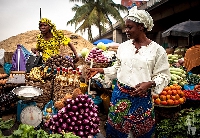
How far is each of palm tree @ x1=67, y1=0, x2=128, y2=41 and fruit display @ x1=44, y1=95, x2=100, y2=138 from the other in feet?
79.8

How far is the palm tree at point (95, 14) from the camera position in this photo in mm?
27188

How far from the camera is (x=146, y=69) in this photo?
235 cm

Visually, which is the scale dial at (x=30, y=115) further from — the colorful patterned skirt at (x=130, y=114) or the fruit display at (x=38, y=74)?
the colorful patterned skirt at (x=130, y=114)

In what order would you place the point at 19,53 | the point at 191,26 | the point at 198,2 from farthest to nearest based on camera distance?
the point at 198,2 < the point at 191,26 < the point at 19,53

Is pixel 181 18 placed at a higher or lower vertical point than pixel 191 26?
higher

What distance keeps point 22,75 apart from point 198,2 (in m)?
8.45

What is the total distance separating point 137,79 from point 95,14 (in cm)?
2502

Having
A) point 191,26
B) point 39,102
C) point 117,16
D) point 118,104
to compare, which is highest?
point 117,16

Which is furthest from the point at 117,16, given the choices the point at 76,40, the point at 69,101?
the point at 69,101

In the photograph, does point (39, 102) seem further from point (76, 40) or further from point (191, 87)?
point (76, 40)

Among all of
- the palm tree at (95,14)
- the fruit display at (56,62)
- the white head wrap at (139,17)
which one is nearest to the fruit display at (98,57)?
the fruit display at (56,62)

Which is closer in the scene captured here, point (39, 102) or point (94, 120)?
point (94, 120)

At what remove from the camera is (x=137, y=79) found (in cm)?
238

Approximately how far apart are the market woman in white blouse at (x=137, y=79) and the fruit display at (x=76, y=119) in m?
0.25
